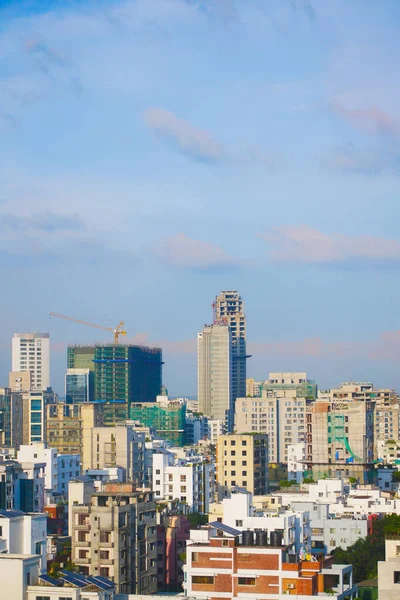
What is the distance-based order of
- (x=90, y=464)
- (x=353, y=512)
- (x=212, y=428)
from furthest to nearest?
(x=212, y=428), (x=90, y=464), (x=353, y=512)

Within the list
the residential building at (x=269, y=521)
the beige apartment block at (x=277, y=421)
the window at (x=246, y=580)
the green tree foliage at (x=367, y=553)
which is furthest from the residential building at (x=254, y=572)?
the beige apartment block at (x=277, y=421)

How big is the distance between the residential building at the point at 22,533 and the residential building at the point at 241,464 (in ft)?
127

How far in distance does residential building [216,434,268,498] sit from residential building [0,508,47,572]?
38.7 meters

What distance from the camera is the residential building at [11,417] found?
144625 mm

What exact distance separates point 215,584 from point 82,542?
7.23 m

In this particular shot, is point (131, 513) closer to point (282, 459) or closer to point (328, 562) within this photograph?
point (328, 562)

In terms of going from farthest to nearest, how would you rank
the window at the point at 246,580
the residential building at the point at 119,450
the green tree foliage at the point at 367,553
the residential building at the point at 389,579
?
the residential building at the point at 119,450, the green tree foliage at the point at 367,553, the window at the point at 246,580, the residential building at the point at 389,579

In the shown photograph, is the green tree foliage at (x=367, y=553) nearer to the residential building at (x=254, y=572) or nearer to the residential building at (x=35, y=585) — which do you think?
the residential building at (x=254, y=572)

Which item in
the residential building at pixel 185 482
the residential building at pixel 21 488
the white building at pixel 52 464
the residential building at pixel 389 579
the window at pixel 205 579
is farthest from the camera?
the white building at pixel 52 464

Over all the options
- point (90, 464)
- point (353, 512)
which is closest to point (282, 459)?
point (90, 464)

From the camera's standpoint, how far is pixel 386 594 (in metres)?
42.6

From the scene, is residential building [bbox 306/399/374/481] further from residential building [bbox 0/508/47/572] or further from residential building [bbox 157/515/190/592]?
residential building [bbox 0/508/47/572]

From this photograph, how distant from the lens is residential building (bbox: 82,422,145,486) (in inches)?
3504

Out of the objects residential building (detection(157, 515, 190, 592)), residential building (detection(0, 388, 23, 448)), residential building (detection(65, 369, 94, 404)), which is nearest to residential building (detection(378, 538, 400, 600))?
residential building (detection(157, 515, 190, 592))
